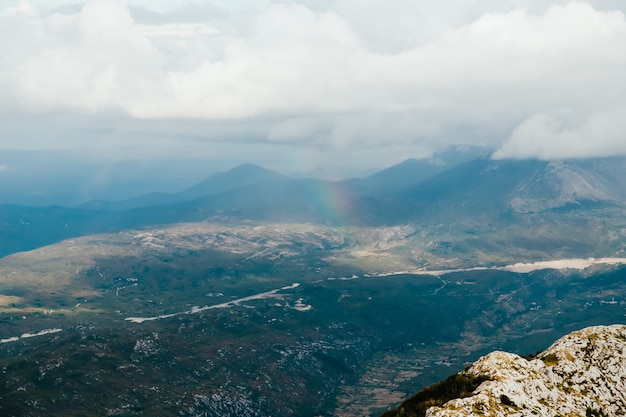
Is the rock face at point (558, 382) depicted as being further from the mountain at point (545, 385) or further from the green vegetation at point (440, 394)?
the green vegetation at point (440, 394)

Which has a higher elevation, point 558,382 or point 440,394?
point 558,382

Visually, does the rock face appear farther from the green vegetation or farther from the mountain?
the green vegetation

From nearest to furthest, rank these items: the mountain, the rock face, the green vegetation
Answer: the rock face
the mountain
the green vegetation

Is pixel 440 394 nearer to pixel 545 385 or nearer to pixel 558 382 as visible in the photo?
pixel 545 385

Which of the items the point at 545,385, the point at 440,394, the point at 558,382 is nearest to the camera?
the point at 545,385

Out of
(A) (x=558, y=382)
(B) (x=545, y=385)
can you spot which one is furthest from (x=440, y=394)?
(A) (x=558, y=382)

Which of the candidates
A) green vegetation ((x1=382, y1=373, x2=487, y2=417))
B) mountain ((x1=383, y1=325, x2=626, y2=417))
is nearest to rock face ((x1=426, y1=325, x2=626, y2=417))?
mountain ((x1=383, y1=325, x2=626, y2=417))

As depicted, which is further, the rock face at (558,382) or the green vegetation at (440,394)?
the green vegetation at (440,394)

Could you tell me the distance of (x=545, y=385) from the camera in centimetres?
10369

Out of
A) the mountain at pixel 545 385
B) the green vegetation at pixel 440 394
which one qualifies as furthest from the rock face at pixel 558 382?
the green vegetation at pixel 440 394

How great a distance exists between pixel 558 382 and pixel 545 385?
640 centimetres

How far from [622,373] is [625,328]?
16644mm

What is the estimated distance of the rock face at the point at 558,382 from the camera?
93894 mm

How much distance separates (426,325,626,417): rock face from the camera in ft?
308
